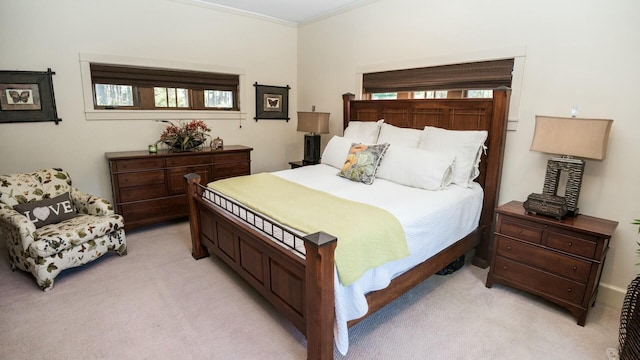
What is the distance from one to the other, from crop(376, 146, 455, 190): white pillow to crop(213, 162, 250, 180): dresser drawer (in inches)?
82.8

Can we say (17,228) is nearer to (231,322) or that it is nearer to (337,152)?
(231,322)

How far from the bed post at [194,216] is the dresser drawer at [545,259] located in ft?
8.82

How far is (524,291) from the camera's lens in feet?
8.82

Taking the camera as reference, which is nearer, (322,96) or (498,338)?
(498,338)

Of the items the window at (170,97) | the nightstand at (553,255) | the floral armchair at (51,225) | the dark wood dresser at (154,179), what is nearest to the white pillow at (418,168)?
the nightstand at (553,255)

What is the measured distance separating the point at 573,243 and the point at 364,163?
66.7 inches

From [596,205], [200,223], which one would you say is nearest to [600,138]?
[596,205]

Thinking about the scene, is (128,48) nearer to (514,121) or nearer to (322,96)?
(322,96)

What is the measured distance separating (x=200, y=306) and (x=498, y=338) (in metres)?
2.10

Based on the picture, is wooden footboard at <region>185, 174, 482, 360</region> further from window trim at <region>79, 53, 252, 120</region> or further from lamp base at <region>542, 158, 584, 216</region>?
window trim at <region>79, 53, 252, 120</region>

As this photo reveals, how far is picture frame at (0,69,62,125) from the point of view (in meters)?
3.27

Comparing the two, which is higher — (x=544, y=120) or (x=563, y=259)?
(x=544, y=120)

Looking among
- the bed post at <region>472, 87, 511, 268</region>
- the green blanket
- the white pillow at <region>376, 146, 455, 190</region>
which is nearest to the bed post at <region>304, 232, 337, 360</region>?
the green blanket

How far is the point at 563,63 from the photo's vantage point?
2648mm
